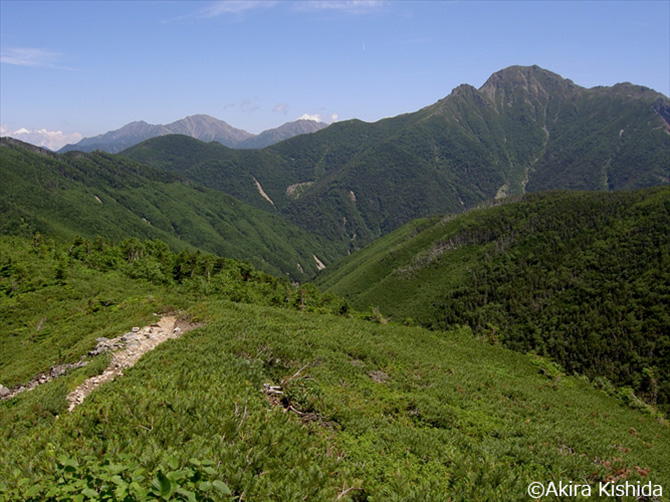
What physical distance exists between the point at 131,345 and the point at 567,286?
15378 centimetres

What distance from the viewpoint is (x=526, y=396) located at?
22297mm

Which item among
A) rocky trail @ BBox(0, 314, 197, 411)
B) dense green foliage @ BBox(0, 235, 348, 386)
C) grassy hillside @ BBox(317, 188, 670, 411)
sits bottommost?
grassy hillside @ BBox(317, 188, 670, 411)

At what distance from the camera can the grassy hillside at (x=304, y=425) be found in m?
7.79

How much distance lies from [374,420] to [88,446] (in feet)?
30.4

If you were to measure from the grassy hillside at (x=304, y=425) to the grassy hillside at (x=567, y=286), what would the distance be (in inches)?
2459

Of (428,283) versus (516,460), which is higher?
(516,460)

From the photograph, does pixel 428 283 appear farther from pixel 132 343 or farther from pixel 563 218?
pixel 132 343

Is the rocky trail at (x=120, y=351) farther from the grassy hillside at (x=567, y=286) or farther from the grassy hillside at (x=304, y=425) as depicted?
the grassy hillside at (x=567, y=286)

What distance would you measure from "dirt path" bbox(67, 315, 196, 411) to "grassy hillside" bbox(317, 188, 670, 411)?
235 ft

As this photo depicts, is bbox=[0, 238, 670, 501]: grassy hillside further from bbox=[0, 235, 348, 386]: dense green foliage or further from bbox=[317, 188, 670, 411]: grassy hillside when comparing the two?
bbox=[317, 188, 670, 411]: grassy hillside

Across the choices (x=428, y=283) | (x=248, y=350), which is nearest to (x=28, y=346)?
(x=248, y=350)

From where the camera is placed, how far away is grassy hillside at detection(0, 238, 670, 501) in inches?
307

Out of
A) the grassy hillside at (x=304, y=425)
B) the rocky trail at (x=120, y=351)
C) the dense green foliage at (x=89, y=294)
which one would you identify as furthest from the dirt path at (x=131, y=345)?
the dense green foliage at (x=89, y=294)

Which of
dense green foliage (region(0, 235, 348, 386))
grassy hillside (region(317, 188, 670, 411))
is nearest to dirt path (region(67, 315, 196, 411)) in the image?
Answer: dense green foliage (region(0, 235, 348, 386))
